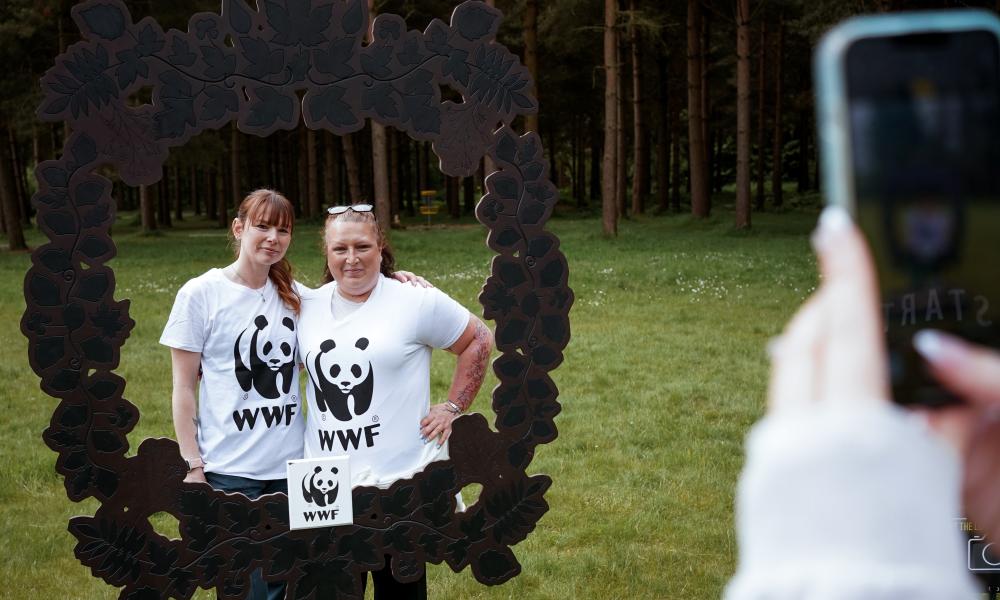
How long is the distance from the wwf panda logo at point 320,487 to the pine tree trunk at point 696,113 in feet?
68.2

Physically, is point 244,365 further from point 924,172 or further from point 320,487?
point 924,172

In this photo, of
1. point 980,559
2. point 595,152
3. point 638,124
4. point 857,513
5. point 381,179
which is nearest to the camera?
point 857,513

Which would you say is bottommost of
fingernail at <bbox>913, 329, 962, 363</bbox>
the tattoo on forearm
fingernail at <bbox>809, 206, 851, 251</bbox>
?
the tattoo on forearm

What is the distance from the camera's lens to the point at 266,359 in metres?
3.76

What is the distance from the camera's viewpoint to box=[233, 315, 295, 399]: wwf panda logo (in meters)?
3.75

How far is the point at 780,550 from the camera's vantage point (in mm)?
633

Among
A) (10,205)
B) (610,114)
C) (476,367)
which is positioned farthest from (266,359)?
(10,205)

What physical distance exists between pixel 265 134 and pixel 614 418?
4.83 meters

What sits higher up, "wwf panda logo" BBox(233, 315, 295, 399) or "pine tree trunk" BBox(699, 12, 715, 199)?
"pine tree trunk" BBox(699, 12, 715, 199)

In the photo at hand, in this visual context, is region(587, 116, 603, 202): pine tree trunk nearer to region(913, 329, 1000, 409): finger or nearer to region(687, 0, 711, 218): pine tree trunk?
region(687, 0, 711, 218): pine tree trunk

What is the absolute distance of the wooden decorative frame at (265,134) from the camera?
12.0 ft

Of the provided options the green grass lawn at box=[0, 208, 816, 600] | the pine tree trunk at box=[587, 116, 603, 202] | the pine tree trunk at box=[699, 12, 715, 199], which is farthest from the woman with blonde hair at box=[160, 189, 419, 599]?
the pine tree trunk at box=[587, 116, 603, 202]

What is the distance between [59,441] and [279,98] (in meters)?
1.48

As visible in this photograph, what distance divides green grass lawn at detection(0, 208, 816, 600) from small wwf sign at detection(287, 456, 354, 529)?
5.45ft
